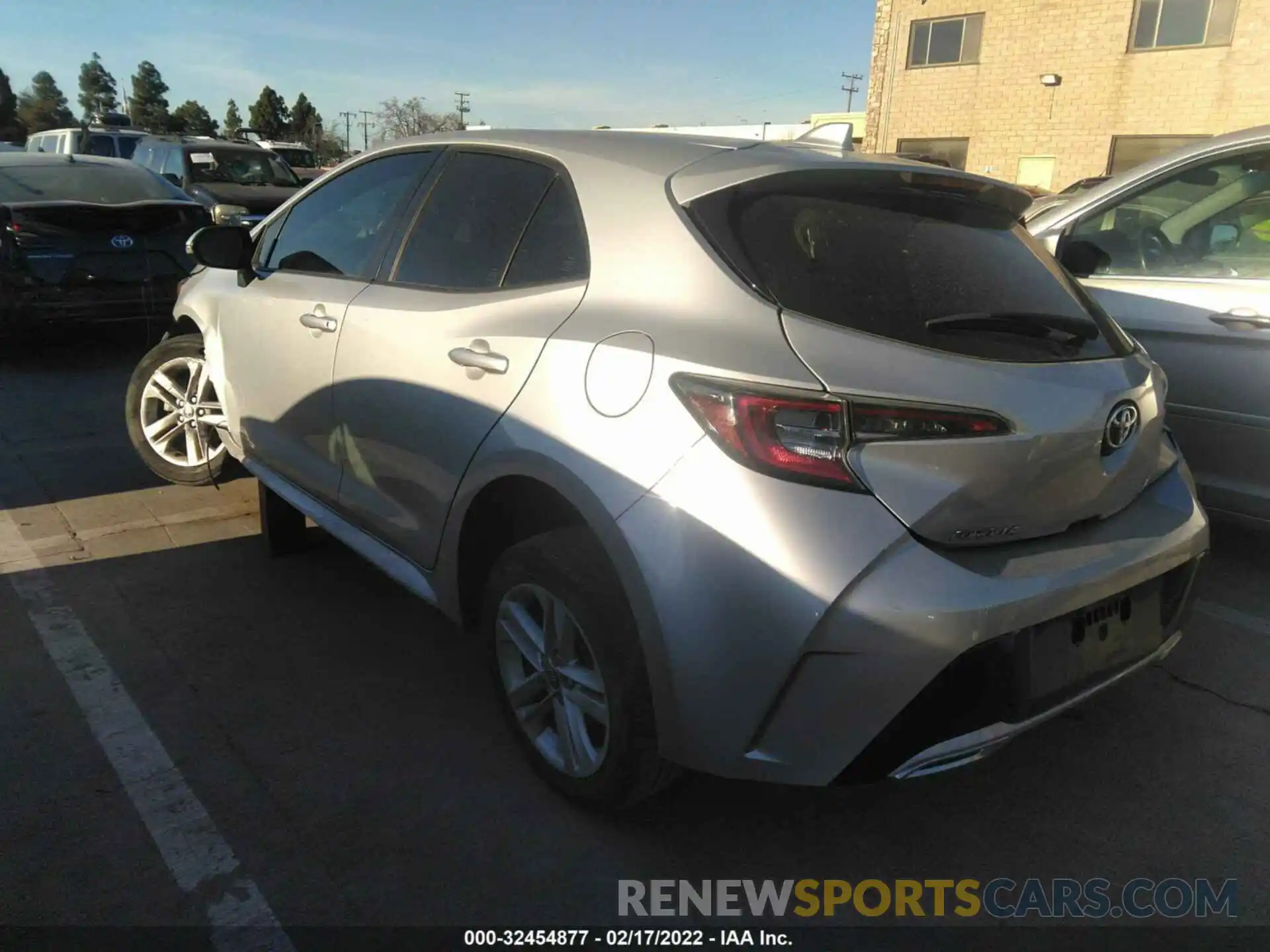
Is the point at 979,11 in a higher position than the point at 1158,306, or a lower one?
higher

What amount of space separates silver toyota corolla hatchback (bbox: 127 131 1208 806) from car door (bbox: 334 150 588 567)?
0.04 ft

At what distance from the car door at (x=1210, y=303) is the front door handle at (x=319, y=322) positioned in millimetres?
2903

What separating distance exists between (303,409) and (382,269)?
0.63 m

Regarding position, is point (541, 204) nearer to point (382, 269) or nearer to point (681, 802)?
point (382, 269)

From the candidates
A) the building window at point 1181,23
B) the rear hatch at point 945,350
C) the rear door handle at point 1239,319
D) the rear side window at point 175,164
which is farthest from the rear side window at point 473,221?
the building window at point 1181,23

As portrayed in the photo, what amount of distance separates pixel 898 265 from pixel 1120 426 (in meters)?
0.64

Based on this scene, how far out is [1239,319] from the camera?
11.8ft


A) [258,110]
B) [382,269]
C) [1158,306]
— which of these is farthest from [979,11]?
[258,110]

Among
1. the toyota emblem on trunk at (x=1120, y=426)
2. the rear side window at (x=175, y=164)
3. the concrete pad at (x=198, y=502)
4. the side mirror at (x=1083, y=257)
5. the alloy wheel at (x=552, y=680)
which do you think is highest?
the rear side window at (x=175, y=164)

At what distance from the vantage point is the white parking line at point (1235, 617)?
11.7 ft

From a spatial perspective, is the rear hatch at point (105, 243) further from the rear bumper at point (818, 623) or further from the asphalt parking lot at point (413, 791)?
the rear bumper at point (818, 623)

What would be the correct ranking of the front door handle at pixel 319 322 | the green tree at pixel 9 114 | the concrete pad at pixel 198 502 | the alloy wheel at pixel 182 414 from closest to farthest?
the front door handle at pixel 319 322
the concrete pad at pixel 198 502
the alloy wheel at pixel 182 414
the green tree at pixel 9 114

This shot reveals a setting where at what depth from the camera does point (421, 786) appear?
262 cm

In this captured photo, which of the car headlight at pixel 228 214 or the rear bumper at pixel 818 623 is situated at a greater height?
the car headlight at pixel 228 214
